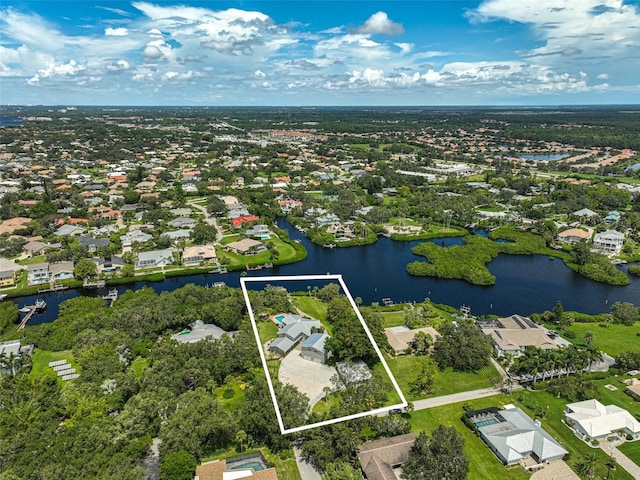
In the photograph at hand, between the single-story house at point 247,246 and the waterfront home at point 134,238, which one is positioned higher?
the waterfront home at point 134,238

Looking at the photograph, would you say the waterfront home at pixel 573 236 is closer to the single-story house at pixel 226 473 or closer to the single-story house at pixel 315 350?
the single-story house at pixel 315 350

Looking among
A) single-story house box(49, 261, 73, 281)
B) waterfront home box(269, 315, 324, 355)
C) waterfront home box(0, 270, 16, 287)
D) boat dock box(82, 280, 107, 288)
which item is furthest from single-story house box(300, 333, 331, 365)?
waterfront home box(0, 270, 16, 287)

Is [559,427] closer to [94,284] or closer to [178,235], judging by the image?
[94,284]

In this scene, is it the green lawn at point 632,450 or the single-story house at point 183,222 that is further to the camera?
the single-story house at point 183,222

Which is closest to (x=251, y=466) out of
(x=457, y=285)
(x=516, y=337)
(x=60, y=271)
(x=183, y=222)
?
(x=516, y=337)

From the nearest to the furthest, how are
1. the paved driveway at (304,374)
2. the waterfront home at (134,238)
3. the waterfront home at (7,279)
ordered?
the paved driveway at (304,374) → the waterfront home at (7,279) → the waterfront home at (134,238)

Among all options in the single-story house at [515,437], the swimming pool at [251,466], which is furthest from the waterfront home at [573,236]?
the swimming pool at [251,466]

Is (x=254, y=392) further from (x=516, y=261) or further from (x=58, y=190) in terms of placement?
(x=58, y=190)

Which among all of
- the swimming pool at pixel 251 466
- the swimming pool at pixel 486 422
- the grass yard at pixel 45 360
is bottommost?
the grass yard at pixel 45 360
